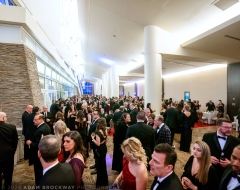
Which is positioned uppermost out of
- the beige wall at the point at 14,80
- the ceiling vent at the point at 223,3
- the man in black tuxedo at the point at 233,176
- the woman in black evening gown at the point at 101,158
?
the ceiling vent at the point at 223,3

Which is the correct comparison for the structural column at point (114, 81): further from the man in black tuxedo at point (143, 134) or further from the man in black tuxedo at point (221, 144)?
the man in black tuxedo at point (221, 144)

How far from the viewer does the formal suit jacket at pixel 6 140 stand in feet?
9.53

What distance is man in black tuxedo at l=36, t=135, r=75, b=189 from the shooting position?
1.46m

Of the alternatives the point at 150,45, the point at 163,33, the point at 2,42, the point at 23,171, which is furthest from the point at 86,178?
the point at 163,33

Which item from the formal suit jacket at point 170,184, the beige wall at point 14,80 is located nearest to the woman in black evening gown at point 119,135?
the formal suit jacket at point 170,184

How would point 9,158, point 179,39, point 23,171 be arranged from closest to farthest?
point 9,158 < point 23,171 < point 179,39

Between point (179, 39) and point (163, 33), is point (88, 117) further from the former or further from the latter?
point (179, 39)

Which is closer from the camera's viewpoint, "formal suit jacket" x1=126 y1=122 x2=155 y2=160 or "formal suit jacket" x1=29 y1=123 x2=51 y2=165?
"formal suit jacket" x1=29 y1=123 x2=51 y2=165

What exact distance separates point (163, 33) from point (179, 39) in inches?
38.2

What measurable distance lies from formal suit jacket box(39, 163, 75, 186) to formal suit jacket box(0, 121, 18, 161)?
187cm

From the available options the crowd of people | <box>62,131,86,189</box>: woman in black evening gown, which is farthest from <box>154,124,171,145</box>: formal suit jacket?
<box>62,131,86,189</box>: woman in black evening gown

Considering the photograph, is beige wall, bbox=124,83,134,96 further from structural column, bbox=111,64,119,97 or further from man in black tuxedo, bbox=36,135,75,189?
man in black tuxedo, bbox=36,135,75,189

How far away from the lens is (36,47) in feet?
24.5

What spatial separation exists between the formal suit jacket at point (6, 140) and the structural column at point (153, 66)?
574 cm
